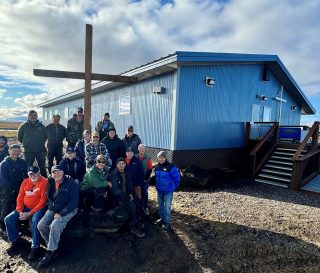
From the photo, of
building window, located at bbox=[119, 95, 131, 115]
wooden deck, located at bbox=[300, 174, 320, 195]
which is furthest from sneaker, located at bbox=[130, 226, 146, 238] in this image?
building window, located at bbox=[119, 95, 131, 115]

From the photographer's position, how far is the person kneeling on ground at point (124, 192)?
456 cm

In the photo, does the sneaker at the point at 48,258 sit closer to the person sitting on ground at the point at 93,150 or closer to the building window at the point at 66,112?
the person sitting on ground at the point at 93,150

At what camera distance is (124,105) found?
11977 millimetres

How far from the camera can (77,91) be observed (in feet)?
52.3

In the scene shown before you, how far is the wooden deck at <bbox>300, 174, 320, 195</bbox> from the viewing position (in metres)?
7.85

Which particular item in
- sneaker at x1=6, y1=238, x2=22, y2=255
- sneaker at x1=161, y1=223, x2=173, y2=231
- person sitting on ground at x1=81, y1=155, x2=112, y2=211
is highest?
person sitting on ground at x1=81, y1=155, x2=112, y2=211

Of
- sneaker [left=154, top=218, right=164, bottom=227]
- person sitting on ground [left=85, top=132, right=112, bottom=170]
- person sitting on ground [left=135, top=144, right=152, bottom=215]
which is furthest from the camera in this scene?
person sitting on ground [left=135, top=144, right=152, bottom=215]

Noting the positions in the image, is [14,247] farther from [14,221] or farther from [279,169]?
[279,169]

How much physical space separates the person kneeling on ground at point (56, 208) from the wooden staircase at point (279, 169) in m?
7.12

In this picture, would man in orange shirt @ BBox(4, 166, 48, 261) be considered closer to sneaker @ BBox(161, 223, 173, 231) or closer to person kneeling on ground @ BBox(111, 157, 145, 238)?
person kneeling on ground @ BBox(111, 157, 145, 238)

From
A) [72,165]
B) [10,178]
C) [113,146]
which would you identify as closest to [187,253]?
[72,165]

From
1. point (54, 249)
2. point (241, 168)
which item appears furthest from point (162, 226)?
point (241, 168)

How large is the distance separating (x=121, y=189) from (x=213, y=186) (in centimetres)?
433

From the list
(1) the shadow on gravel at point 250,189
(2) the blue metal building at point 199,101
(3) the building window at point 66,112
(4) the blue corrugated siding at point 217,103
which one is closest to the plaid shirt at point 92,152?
(1) the shadow on gravel at point 250,189
